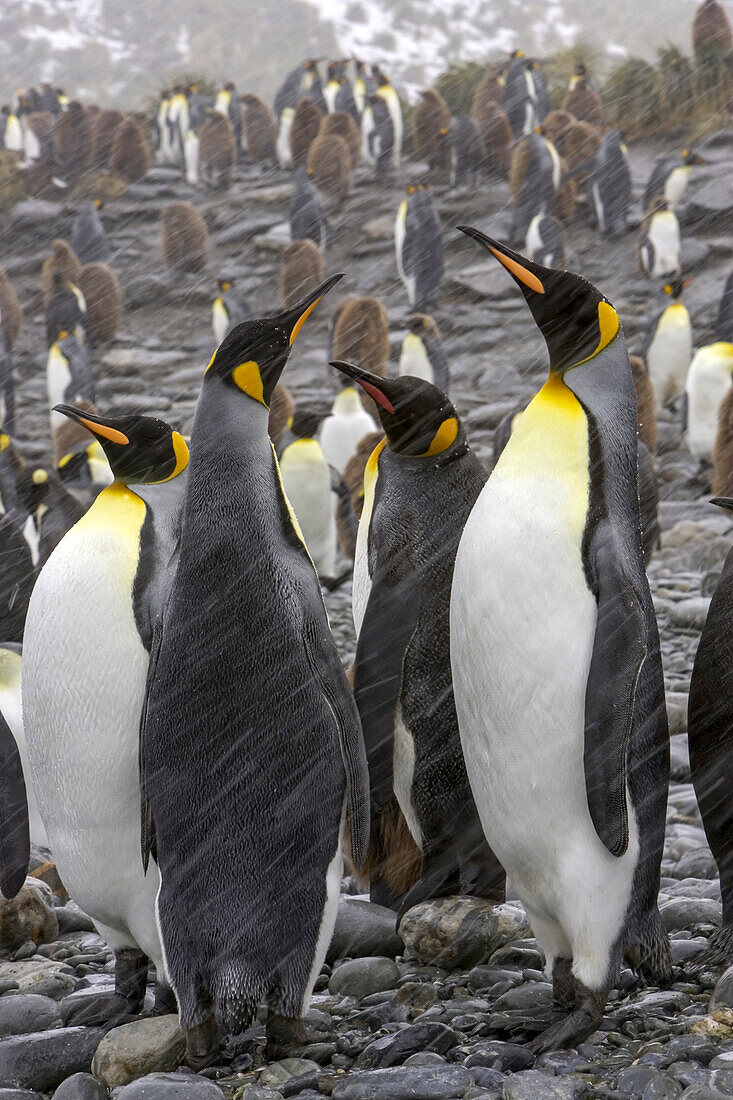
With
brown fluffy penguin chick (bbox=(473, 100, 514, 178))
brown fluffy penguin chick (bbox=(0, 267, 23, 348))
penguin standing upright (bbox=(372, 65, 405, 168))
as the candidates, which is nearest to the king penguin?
brown fluffy penguin chick (bbox=(0, 267, 23, 348))

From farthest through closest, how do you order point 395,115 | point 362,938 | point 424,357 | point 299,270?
1. point 395,115
2. point 299,270
3. point 424,357
4. point 362,938

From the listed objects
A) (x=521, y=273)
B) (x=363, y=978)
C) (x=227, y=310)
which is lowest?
(x=363, y=978)

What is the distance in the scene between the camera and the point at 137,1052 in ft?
7.66

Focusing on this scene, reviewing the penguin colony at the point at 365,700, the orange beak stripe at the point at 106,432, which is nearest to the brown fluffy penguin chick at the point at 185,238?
the penguin colony at the point at 365,700

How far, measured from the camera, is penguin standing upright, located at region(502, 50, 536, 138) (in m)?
22.2

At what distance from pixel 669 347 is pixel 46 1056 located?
36.3 feet

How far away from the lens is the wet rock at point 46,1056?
7.84 feet

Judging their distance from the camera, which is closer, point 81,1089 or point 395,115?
point 81,1089

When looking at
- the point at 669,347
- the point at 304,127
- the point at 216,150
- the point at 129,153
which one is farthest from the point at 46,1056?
the point at 129,153

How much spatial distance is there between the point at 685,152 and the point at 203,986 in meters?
16.9

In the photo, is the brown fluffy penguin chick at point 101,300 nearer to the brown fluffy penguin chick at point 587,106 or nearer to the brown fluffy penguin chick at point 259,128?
the brown fluffy penguin chick at point 259,128

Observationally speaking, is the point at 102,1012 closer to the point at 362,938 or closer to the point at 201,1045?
the point at 201,1045

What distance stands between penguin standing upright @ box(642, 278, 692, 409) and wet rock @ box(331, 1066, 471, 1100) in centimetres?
1108

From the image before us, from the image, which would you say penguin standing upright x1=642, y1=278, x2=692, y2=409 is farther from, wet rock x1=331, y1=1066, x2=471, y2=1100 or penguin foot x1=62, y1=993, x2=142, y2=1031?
wet rock x1=331, y1=1066, x2=471, y2=1100
